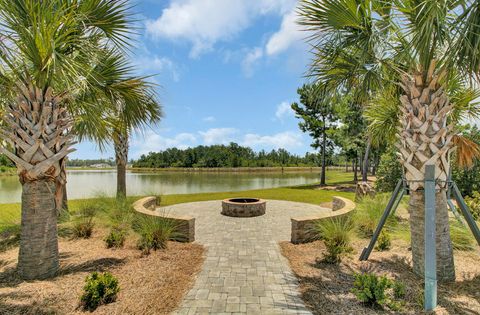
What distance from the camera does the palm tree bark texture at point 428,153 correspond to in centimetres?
406

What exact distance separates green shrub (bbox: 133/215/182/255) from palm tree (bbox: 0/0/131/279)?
5.34 feet

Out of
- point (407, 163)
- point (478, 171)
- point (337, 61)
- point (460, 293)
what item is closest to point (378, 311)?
point (460, 293)

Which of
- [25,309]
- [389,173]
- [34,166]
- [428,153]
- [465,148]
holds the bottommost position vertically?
[25,309]

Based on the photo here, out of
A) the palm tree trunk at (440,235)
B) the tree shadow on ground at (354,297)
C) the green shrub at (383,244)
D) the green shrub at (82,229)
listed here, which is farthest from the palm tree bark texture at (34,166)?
the green shrub at (383,244)

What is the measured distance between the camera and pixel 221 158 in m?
66.2

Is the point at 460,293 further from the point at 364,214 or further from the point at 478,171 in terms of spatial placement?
the point at 478,171

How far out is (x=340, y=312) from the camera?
10.9 feet

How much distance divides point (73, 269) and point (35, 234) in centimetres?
95

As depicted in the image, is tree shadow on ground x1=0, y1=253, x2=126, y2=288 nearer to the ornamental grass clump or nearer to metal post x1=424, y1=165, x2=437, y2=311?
the ornamental grass clump

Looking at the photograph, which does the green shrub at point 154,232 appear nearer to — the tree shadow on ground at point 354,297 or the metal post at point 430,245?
the tree shadow on ground at point 354,297

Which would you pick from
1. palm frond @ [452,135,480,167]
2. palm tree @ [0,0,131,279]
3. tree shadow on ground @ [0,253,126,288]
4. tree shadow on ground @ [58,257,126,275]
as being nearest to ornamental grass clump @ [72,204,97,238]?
tree shadow on ground @ [0,253,126,288]

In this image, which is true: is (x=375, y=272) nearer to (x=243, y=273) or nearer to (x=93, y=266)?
(x=243, y=273)

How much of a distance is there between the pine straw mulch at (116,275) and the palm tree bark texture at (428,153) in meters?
3.99

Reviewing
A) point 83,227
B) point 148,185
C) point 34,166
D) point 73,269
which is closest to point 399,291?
point 73,269
